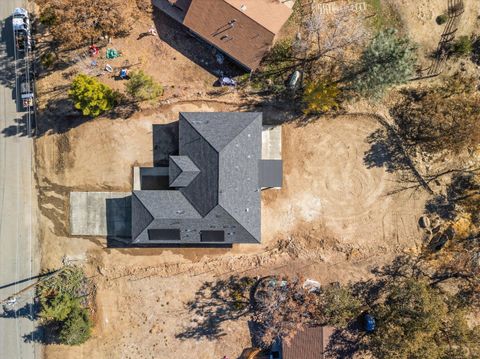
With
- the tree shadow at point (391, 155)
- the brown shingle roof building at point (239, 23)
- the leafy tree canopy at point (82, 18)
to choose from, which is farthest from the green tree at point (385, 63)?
the leafy tree canopy at point (82, 18)

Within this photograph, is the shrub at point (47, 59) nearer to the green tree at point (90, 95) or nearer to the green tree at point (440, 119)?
the green tree at point (90, 95)

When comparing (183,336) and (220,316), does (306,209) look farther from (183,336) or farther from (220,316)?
(183,336)

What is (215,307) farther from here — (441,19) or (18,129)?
(441,19)

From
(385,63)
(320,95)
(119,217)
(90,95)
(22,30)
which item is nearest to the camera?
(385,63)

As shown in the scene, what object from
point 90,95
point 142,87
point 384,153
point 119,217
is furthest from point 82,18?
point 384,153

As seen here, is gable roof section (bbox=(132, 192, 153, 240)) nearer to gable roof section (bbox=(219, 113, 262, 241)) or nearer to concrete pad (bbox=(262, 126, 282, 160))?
gable roof section (bbox=(219, 113, 262, 241))
